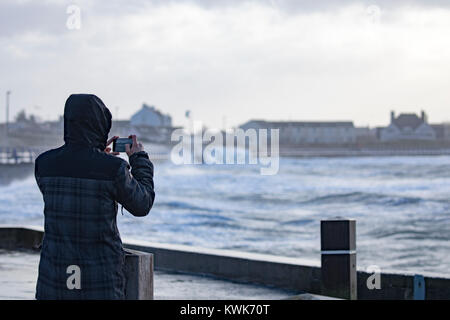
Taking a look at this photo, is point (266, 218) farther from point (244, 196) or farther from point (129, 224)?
point (244, 196)

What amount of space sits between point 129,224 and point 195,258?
82.9 ft

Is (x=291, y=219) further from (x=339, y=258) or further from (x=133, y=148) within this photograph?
(x=133, y=148)

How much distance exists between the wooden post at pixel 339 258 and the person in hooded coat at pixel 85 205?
473 centimetres

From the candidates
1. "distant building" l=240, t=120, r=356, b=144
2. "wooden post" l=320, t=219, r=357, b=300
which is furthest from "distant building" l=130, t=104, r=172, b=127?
"wooden post" l=320, t=219, r=357, b=300

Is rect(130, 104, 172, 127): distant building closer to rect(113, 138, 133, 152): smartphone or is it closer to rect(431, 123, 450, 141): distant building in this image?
rect(431, 123, 450, 141): distant building

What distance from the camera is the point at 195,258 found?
1073 cm

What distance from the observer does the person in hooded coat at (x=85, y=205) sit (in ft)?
11.1

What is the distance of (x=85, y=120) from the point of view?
136 inches

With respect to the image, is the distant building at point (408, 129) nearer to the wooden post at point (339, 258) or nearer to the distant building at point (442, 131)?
the distant building at point (442, 131)

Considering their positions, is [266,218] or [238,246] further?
[266,218]

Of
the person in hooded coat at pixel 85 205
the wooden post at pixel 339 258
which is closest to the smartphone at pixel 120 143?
the person in hooded coat at pixel 85 205
